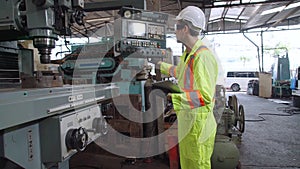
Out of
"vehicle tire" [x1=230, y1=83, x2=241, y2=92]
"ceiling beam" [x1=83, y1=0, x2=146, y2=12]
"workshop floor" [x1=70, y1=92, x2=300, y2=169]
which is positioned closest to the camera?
"ceiling beam" [x1=83, y1=0, x2=146, y2=12]

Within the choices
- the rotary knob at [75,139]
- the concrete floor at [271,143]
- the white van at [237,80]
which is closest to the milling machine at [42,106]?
the rotary knob at [75,139]

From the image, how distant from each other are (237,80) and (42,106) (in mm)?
11780

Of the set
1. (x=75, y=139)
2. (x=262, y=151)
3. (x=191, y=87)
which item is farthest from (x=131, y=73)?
(x=262, y=151)

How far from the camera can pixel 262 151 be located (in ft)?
9.16

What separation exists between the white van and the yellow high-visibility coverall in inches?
417

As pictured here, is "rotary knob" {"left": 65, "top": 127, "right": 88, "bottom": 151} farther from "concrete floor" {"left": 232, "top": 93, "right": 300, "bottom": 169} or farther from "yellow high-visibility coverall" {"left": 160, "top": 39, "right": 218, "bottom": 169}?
"concrete floor" {"left": 232, "top": 93, "right": 300, "bottom": 169}

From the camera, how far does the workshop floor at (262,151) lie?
2.05 metres

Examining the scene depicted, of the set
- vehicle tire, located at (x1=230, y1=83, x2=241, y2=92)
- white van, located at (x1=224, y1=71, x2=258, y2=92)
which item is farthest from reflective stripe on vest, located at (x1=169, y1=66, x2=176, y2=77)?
vehicle tire, located at (x1=230, y1=83, x2=241, y2=92)

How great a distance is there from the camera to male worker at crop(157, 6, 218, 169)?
128 centimetres

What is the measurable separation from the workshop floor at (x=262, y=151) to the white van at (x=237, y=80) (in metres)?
6.65

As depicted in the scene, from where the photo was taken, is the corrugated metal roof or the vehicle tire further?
the vehicle tire

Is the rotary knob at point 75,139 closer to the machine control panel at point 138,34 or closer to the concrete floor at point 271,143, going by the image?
the machine control panel at point 138,34

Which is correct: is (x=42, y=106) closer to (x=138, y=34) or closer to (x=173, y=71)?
(x=138, y=34)

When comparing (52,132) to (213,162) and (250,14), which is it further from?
(250,14)
